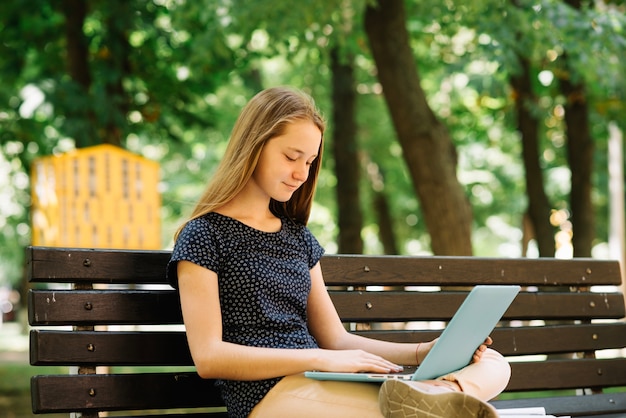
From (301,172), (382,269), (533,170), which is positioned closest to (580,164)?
(533,170)

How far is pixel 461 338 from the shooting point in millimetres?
2957

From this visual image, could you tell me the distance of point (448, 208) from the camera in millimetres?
8492

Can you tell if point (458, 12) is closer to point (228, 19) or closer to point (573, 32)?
point (573, 32)

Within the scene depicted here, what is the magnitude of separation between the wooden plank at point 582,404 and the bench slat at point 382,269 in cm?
52

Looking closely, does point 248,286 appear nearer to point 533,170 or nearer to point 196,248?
point 196,248

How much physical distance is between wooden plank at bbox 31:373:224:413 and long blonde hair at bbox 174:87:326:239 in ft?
1.77

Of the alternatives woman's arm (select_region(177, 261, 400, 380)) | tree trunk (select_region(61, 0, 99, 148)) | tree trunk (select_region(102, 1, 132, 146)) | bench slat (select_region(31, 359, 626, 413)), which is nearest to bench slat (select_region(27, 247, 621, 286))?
bench slat (select_region(31, 359, 626, 413))

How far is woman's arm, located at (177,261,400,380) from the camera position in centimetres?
309

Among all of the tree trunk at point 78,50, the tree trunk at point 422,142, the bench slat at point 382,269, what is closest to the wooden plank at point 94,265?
the bench slat at point 382,269

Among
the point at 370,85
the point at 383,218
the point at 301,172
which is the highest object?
the point at 370,85

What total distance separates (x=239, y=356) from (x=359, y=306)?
1120 millimetres

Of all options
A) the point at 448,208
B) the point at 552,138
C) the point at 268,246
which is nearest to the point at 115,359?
the point at 268,246

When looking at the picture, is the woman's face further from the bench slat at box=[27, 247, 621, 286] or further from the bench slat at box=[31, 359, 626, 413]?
the bench slat at box=[31, 359, 626, 413]

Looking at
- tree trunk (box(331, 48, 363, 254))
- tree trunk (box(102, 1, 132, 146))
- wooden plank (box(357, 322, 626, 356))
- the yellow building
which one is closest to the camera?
wooden plank (box(357, 322, 626, 356))
